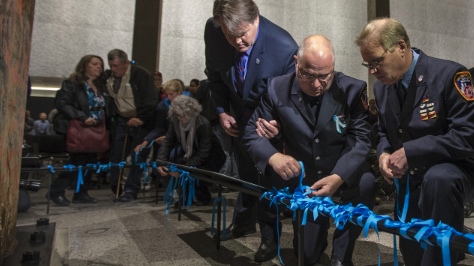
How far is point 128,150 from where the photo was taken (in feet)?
14.3

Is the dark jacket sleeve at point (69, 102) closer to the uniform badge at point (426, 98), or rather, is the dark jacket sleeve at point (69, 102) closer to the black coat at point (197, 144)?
the black coat at point (197, 144)

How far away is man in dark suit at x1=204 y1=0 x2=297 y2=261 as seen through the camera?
78.1 inches

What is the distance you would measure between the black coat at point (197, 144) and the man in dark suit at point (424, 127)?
2.37m

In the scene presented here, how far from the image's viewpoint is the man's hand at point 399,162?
1502 millimetres

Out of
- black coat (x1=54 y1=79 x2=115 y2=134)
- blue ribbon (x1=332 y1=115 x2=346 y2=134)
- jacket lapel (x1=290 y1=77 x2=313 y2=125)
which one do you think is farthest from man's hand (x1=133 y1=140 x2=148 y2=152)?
blue ribbon (x1=332 y1=115 x2=346 y2=134)

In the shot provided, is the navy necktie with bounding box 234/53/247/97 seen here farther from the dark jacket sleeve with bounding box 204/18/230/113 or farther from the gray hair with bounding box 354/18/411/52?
the gray hair with bounding box 354/18/411/52

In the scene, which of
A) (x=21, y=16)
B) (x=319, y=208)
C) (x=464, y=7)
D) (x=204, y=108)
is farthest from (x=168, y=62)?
(x=319, y=208)

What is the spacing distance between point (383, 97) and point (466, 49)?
18.5 feet

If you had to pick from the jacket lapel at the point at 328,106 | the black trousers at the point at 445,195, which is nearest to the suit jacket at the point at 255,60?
the jacket lapel at the point at 328,106

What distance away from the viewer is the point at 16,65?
1.54 m

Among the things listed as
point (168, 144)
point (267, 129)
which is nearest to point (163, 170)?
point (168, 144)

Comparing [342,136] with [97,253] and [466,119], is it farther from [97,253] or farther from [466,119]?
[97,253]

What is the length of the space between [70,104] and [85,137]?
0.39 metres

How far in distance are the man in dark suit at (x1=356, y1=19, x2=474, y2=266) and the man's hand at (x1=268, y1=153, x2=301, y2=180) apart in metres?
0.40
